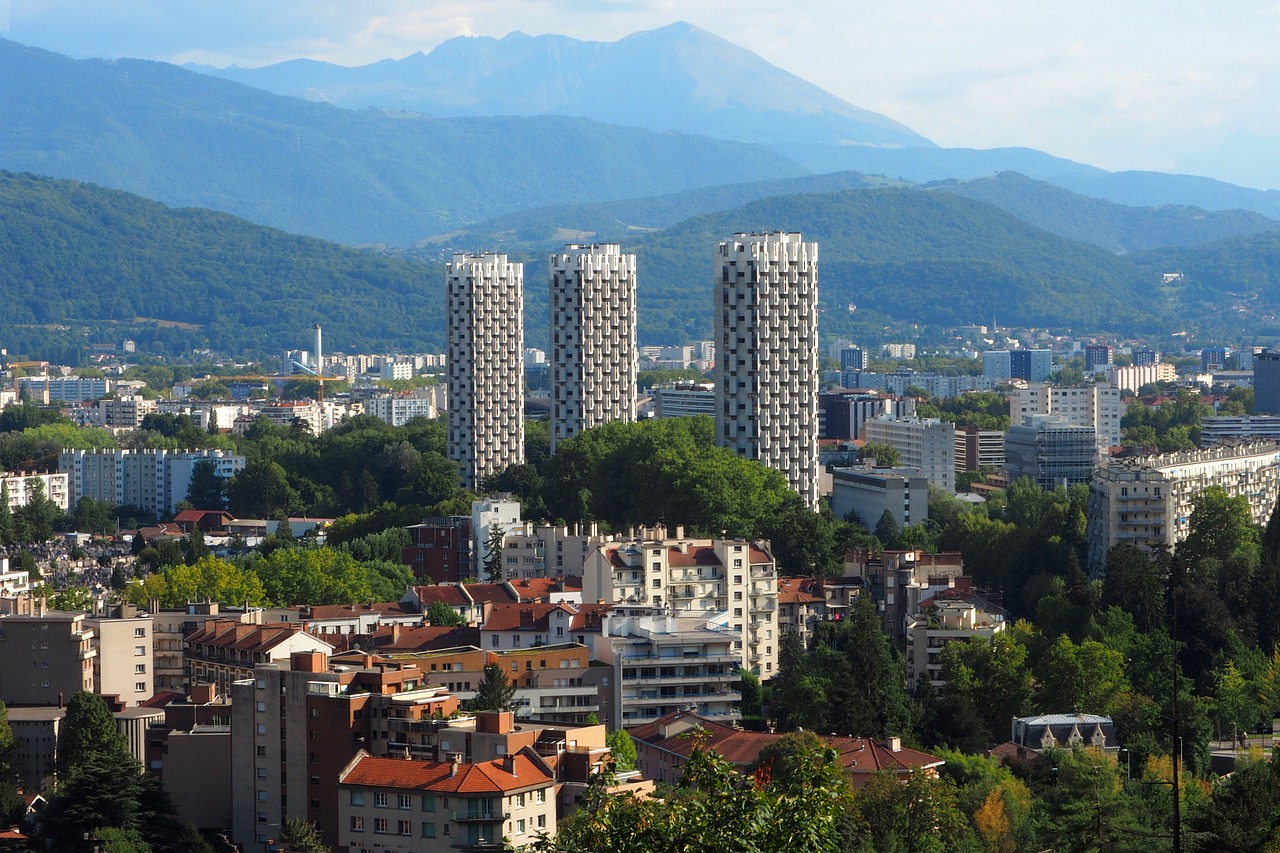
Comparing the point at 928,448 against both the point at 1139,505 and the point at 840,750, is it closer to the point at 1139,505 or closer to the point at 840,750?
the point at 1139,505

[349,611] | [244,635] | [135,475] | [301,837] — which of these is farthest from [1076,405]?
[301,837]

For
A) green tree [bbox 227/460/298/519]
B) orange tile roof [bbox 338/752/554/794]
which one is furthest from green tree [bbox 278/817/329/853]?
green tree [bbox 227/460/298/519]

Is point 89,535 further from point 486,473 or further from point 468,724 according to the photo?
point 468,724

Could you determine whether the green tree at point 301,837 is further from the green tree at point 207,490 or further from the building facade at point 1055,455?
the green tree at point 207,490

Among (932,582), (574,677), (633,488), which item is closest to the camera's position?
(574,677)

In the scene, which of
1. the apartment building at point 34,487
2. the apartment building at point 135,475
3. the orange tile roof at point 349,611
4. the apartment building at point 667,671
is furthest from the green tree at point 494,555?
the apartment building at point 135,475

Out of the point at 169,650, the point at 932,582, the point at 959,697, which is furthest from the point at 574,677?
the point at 932,582

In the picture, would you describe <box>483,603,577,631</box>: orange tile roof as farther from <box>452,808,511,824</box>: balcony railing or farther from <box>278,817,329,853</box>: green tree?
<box>452,808,511,824</box>: balcony railing
